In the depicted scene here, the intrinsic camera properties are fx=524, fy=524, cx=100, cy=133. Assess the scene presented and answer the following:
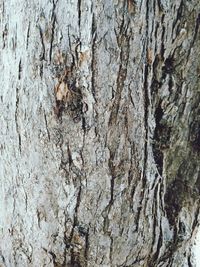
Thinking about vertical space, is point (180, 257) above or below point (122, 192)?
below

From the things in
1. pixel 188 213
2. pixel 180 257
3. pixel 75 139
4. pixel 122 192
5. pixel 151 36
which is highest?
pixel 151 36

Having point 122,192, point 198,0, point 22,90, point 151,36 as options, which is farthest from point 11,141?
point 198,0

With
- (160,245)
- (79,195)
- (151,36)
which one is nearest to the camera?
(151,36)

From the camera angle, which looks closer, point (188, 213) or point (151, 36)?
point (151, 36)

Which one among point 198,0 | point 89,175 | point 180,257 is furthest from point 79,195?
point 198,0

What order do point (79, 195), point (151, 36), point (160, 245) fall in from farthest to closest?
point (160, 245)
point (79, 195)
point (151, 36)

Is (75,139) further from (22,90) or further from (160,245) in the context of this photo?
(160,245)
